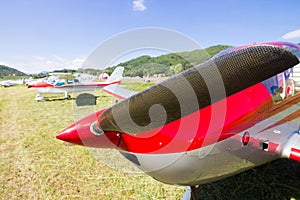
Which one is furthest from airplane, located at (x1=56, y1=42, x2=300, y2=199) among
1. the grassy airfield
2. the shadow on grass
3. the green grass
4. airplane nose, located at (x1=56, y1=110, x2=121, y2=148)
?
the green grass

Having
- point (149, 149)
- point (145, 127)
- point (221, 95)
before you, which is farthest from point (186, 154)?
point (221, 95)

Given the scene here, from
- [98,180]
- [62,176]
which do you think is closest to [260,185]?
[98,180]

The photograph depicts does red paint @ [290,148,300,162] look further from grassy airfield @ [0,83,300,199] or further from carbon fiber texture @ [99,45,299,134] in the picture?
carbon fiber texture @ [99,45,299,134]

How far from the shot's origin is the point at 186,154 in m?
1.40

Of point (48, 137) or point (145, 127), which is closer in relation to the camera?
point (145, 127)

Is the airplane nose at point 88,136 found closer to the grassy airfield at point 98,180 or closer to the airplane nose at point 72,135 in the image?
the airplane nose at point 72,135

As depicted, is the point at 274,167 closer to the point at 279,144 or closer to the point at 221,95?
the point at 279,144

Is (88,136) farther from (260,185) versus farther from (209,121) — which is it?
(260,185)

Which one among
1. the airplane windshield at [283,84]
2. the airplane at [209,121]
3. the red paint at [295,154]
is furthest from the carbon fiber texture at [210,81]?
the red paint at [295,154]

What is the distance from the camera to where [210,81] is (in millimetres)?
997

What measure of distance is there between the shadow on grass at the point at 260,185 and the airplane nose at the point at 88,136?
155 cm

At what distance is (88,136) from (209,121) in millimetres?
948

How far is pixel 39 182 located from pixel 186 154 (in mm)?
2603

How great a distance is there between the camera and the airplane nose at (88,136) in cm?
150
